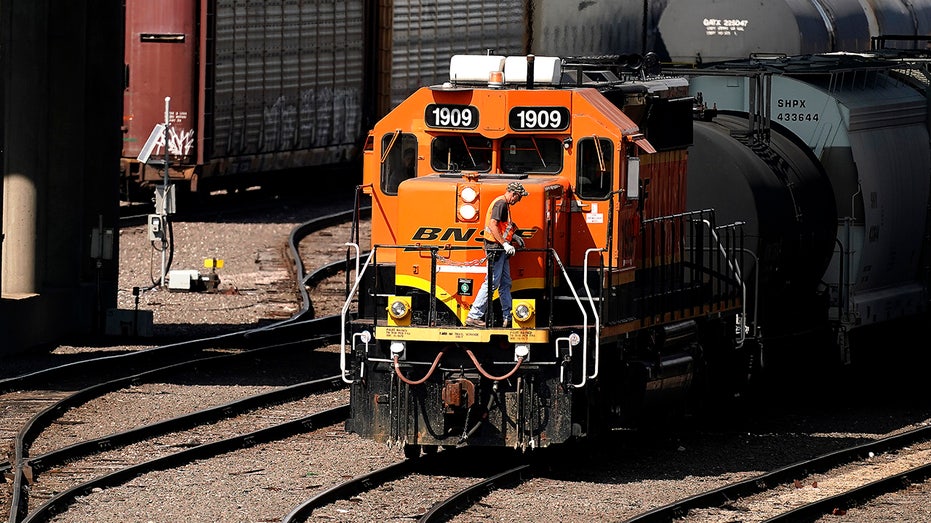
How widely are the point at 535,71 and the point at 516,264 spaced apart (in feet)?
5.41

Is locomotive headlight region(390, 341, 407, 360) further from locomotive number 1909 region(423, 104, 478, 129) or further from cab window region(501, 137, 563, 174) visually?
locomotive number 1909 region(423, 104, 478, 129)

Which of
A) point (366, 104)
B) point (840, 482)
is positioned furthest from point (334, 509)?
point (366, 104)

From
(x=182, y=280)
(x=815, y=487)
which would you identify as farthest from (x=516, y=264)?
(x=182, y=280)

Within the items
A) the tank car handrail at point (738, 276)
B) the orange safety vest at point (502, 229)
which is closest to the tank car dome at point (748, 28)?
the tank car handrail at point (738, 276)

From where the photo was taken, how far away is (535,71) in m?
13.9

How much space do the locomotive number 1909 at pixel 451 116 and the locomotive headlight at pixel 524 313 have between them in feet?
5.32

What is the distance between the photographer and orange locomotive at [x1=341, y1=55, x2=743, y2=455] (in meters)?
13.2

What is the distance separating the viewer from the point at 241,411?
16.8 m

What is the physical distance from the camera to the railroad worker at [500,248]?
510 inches

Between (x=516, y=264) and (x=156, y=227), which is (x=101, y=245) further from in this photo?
(x=516, y=264)

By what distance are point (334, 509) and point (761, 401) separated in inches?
307

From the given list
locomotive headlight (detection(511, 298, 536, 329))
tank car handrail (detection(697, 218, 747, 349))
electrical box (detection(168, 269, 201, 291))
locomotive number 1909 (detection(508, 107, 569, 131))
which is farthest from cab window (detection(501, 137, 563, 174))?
electrical box (detection(168, 269, 201, 291))

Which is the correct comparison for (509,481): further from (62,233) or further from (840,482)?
(62,233)

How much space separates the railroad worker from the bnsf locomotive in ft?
0.22
